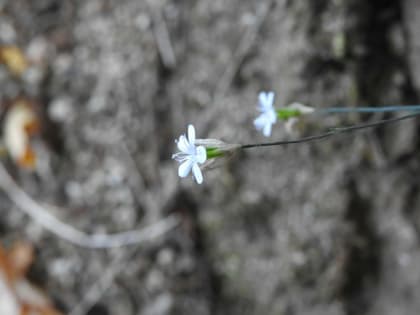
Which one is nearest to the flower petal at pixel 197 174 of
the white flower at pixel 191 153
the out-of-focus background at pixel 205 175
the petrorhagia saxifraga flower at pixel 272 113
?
the white flower at pixel 191 153

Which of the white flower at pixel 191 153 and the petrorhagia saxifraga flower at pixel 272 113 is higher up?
the petrorhagia saxifraga flower at pixel 272 113

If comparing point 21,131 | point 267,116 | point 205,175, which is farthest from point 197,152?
point 21,131

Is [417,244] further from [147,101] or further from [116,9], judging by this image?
[116,9]

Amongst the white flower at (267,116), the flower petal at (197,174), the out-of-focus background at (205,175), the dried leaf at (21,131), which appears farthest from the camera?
A: the dried leaf at (21,131)

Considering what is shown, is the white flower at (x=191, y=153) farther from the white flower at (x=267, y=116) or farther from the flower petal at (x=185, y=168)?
the white flower at (x=267, y=116)

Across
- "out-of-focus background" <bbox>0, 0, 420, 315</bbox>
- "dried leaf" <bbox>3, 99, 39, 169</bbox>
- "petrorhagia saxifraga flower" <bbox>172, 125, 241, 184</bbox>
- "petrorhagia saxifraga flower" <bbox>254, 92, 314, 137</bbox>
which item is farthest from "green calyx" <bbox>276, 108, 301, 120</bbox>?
"dried leaf" <bbox>3, 99, 39, 169</bbox>

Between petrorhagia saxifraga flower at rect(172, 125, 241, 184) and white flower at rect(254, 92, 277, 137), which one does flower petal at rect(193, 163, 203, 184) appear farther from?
white flower at rect(254, 92, 277, 137)
